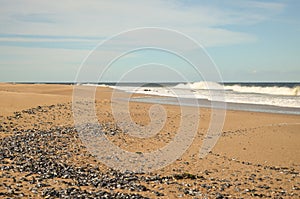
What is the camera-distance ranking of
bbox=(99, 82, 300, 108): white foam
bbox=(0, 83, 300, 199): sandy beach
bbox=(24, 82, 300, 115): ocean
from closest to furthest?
bbox=(0, 83, 300, 199): sandy beach, bbox=(24, 82, 300, 115): ocean, bbox=(99, 82, 300, 108): white foam

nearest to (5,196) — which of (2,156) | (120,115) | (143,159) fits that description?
(2,156)

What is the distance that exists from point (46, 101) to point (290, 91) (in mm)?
56839

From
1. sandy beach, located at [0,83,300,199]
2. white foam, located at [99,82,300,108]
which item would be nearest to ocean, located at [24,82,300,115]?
white foam, located at [99,82,300,108]

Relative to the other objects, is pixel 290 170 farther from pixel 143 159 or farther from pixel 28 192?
pixel 28 192

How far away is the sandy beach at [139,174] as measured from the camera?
30.5 ft

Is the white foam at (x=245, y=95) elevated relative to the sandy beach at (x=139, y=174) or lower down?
elevated

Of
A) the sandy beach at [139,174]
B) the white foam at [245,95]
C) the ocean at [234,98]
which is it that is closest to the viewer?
the sandy beach at [139,174]

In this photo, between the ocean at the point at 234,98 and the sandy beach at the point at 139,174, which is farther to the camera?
the ocean at the point at 234,98

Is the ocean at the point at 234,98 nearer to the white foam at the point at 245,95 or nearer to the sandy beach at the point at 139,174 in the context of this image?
the white foam at the point at 245,95

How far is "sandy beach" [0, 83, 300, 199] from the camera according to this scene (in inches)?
366

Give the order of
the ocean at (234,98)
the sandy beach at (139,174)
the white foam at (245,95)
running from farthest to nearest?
the white foam at (245,95) → the ocean at (234,98) → the sandy beach at (139,174)

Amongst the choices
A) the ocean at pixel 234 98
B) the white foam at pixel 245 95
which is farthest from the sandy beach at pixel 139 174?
the white foam at pixel 245 95

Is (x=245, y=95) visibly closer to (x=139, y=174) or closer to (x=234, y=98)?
(x=234, y=98)

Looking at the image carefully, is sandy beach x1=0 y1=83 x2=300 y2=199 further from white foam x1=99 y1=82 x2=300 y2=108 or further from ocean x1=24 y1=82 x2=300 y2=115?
white foam x1=99 y1=82 x2=300 y2=108
